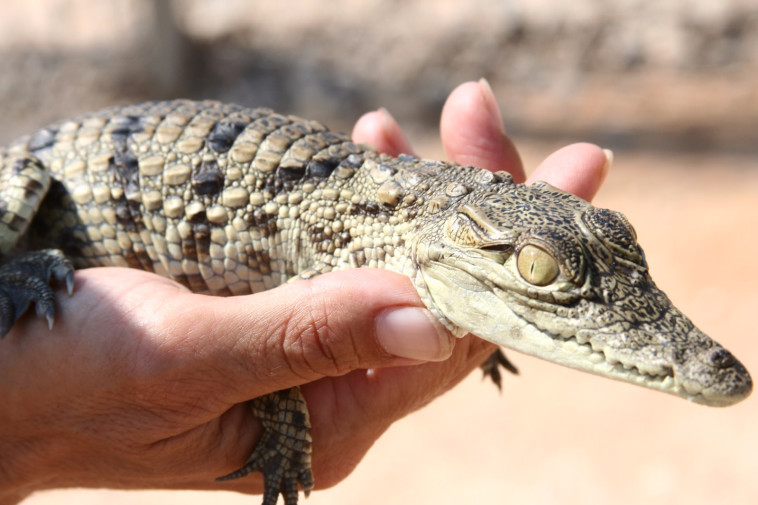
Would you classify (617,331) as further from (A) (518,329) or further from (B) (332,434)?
(B) (332,434)

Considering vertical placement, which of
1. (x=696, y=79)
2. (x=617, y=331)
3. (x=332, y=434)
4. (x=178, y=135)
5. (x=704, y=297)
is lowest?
(x=332, y=434)

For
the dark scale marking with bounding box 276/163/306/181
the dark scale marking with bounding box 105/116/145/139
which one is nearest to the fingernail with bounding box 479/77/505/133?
the dark scale marking with bounding box 276/163/306/181

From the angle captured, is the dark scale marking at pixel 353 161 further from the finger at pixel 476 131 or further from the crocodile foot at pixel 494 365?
the crocodile foot at pixel 494 365

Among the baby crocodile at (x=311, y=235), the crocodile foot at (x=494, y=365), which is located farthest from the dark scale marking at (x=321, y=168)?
the crocodile foot at (x=494, y=365)

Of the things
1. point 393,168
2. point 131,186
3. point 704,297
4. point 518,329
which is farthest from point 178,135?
point 704,297

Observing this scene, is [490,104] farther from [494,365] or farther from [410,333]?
[410,333]

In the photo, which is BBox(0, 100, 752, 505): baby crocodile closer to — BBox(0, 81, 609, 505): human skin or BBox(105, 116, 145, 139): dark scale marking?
BBox(105, 116, 145, 139): dark scale marking
